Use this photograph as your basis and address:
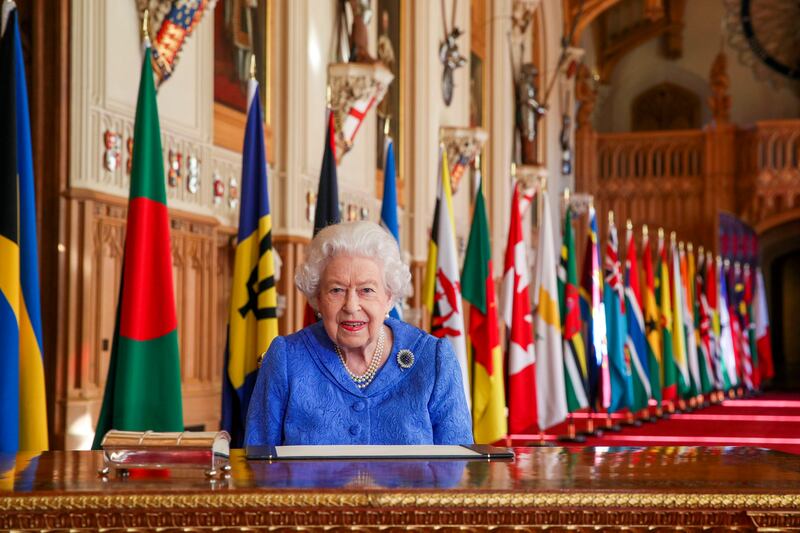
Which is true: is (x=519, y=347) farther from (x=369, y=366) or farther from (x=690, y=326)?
(x=690, y=326)

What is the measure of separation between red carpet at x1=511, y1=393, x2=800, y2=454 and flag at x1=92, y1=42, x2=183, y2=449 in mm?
7284

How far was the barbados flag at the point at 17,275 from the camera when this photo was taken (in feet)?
13.9

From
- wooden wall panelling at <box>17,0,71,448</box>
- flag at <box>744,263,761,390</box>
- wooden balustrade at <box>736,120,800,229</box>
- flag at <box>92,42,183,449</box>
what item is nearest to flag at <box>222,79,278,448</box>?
flag at <box>92,42,183,449</box>

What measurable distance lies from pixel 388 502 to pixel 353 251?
1200 millimetres

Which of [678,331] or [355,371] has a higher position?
[678,331]

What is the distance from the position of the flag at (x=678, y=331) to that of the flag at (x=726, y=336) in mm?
2710

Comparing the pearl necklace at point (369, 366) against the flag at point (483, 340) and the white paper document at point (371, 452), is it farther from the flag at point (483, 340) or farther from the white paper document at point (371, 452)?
the flag at point (483, 340)

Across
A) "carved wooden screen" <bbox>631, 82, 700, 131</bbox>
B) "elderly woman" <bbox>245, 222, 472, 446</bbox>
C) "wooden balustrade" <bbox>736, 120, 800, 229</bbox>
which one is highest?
"carved wooden screen" <bbox>631, 82, 700, 131</bbox>

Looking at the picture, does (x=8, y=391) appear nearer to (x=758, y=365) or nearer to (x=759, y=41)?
(x=758, y=365)

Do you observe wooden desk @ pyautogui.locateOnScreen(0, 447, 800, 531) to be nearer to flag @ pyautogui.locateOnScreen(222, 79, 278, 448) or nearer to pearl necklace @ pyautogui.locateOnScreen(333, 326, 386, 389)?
pearl necklace @ pyautogui.locateOnScreen(333, 326, 386, 389)

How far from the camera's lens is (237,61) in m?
9.02

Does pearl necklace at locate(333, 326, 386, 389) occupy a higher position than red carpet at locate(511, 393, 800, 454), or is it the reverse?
pearl necklace at locate(333, 326, 386, 389)

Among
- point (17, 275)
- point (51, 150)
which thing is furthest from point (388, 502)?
point (51, 150)

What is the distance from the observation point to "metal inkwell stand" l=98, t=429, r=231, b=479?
2398mm
